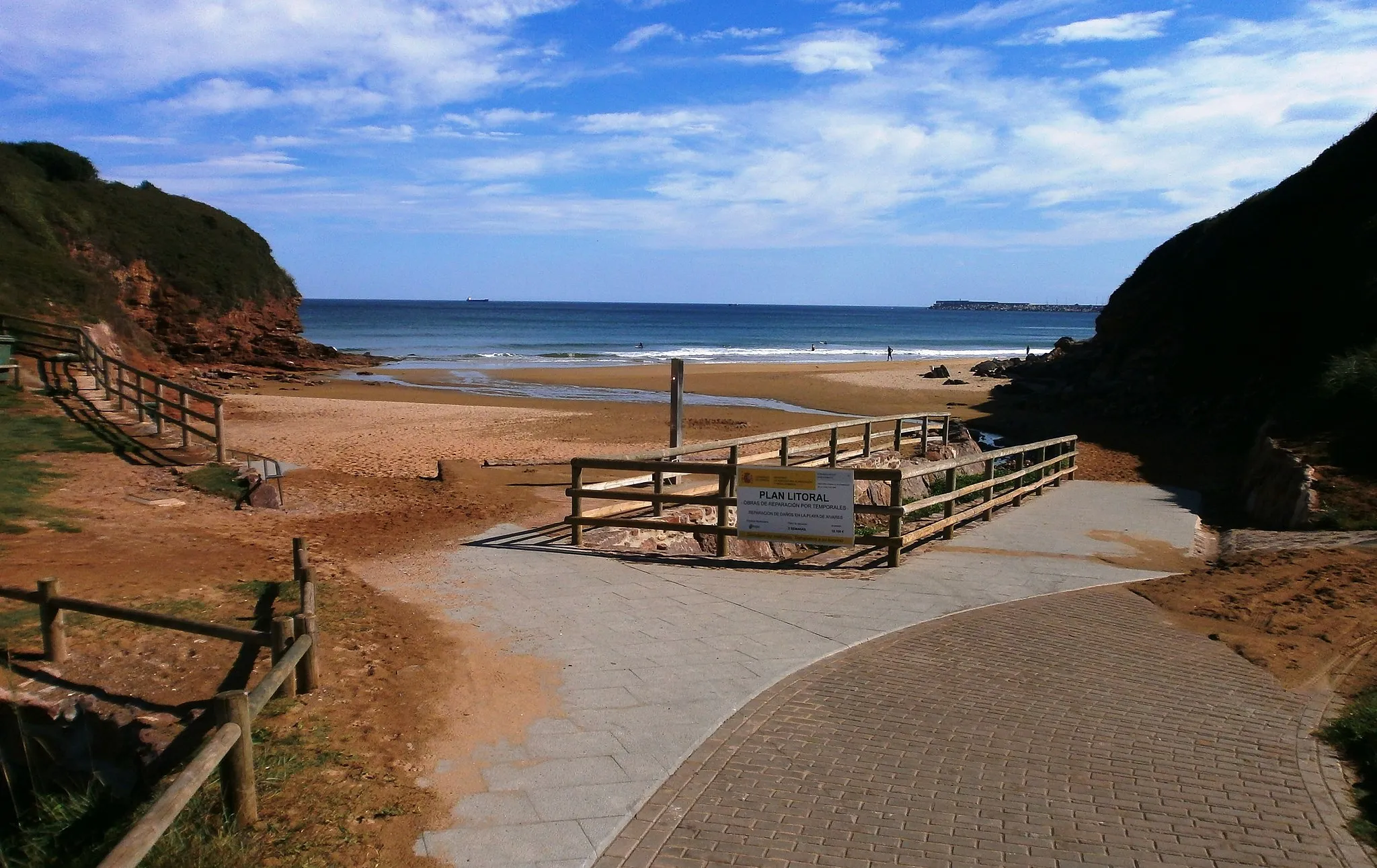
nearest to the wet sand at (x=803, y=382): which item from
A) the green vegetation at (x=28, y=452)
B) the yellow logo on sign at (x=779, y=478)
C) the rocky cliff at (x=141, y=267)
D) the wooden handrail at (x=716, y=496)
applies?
the rocky cliff at (x=141, y=267)

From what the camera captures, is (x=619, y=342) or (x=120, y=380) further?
(x=619, y=342)

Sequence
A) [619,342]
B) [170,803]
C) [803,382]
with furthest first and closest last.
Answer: [619,342] → [803,382] → [170,803]

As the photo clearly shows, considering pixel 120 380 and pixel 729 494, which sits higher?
pixel 120 380

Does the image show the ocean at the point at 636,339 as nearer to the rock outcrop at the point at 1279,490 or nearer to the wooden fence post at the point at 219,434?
the wooden fence post at the point at 219,434

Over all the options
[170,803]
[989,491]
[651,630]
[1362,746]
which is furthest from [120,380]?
[1362,746]

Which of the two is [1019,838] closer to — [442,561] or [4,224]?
[442,561]

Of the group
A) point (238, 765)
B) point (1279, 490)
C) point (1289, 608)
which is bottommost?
point (1289, 608)

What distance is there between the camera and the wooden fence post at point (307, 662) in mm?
6219

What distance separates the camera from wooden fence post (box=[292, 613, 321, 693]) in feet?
20.4

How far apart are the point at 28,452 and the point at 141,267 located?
94.4 ft

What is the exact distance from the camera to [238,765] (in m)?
4.63

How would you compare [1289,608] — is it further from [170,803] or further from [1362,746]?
[170,803]

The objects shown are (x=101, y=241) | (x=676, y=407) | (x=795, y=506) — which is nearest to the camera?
(x=795, y=506)

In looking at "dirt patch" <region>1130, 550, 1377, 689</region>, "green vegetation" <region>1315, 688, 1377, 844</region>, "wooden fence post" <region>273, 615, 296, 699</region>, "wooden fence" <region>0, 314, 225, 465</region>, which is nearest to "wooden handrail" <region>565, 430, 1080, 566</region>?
"dirt patch" <region>1130, 550, 1377, 689</region>
